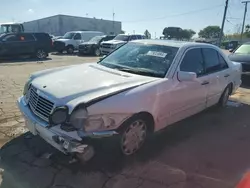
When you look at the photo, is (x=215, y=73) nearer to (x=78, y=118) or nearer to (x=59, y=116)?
(x=78, y=118)

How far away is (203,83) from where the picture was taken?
15.9 ft

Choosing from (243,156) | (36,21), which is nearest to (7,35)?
(243,156)

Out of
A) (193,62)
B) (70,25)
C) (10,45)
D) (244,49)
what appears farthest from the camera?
(70,25)

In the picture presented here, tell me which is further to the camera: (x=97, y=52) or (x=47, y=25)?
(x=47, y=25)

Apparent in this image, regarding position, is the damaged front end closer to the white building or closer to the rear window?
the rear window

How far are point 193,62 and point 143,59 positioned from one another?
0.92 meters

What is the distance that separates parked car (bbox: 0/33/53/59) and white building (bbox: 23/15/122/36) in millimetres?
40748

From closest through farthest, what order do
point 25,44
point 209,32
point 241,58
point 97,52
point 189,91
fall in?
point 189,91 < point 241,58 < point 25,44 < point 97,52 < point 209,32

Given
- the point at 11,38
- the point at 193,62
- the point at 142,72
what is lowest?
the point at 11,38

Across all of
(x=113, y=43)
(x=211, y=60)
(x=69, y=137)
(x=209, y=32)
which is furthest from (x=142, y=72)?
(x=209, y=32)

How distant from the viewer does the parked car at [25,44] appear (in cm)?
1653

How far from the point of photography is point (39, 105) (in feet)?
11.5

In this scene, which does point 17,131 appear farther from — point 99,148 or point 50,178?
point 99,148

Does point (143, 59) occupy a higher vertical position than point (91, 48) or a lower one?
higher
